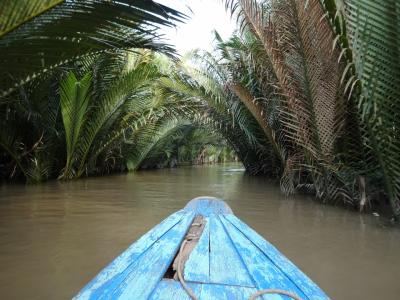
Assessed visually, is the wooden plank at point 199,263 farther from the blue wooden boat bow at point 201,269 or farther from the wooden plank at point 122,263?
the wooden plank at point 122,263

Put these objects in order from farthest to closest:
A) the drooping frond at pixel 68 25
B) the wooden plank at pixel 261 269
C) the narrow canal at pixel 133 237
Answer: the narrow canal at pixel 133 237 → the drooping frond at pixel 68 25 → the wooden plank at pixel 261 269

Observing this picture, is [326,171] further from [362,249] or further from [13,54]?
[13,54]

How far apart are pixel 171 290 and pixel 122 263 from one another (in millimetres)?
486

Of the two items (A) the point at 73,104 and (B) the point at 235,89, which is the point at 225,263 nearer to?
(B) the point at 235,89

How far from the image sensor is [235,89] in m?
8.84

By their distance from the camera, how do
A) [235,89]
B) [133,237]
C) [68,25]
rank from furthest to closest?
1. [235,89]
2. [133,237]
3. [68,25]

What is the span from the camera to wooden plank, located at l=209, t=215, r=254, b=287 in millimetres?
1916

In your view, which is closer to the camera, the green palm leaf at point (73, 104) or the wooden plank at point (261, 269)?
the wooden plank at point (261, 269)

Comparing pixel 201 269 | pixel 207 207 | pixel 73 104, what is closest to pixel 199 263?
pixel 201 269

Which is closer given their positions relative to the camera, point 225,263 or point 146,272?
point 146,272

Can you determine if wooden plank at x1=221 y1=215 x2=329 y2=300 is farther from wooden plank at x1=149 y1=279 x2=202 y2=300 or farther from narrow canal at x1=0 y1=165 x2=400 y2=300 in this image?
narrow canal at x1=0 y1=165 x2=400 y2=300

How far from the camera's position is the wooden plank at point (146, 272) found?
1.75 m

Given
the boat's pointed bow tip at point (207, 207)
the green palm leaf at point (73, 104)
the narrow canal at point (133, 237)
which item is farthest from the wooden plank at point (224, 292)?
the green palm leaf at point (73, 104)

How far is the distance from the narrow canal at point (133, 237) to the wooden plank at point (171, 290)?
4.37 ft
